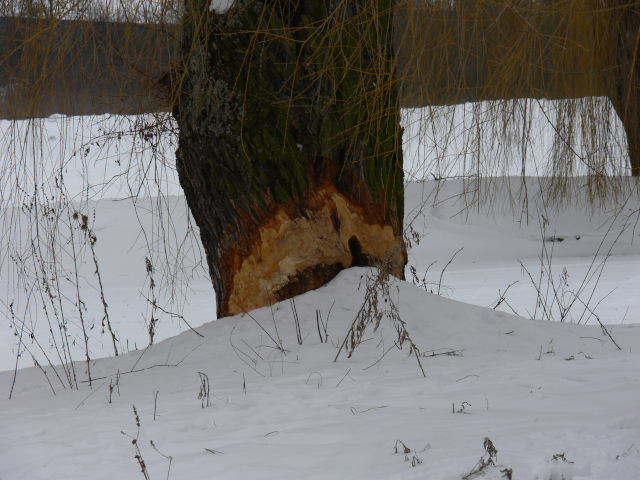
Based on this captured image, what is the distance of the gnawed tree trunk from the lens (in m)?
2.71

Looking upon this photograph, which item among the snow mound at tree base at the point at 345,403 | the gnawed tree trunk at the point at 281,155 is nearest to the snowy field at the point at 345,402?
the snow mound at tree base at the point at 345,403

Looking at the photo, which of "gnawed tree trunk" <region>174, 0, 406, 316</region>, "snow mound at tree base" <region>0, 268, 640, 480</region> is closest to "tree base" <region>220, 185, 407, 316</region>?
"gnawed tree trunk" <region>174, 0, 406, 316</region>

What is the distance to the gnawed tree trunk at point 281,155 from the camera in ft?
8.87

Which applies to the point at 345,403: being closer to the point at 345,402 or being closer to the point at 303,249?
the point at 345,402

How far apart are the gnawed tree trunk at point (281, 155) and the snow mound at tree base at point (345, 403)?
0.69 ft

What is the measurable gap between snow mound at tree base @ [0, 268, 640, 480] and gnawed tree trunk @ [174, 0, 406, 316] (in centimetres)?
21

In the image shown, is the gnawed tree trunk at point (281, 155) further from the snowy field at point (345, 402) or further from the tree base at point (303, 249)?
the snowy field at point (345, 402)

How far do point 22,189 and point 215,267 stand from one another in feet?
3.26

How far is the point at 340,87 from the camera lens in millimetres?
2791

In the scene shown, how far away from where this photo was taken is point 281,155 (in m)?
2.81

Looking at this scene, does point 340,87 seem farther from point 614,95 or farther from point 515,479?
point 614,95

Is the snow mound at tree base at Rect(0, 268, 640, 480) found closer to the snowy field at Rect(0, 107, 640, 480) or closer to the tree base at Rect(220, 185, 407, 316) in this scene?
the snowy field at Rect(0, 107, 640, 480)

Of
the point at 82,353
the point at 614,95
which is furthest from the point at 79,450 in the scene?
the point at 614,95

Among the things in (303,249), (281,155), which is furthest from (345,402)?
(281,155)
